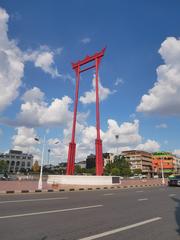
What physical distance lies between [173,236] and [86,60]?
34.2 meters

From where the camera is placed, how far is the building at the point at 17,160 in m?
140

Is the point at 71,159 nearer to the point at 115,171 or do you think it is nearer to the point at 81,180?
the point at 81,180

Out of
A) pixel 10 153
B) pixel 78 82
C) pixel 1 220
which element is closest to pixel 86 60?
pixel 78 82

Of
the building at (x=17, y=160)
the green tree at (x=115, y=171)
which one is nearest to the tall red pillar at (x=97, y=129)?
the green tree at (x=115, y=171)

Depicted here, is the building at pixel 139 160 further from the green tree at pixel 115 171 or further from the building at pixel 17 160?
the building at pixel 17 160

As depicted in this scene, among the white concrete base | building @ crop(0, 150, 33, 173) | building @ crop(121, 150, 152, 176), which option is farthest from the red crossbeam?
building @ crop(0, 150, 33, 173)

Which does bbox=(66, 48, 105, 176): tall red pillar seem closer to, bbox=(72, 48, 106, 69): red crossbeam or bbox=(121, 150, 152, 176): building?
bbox=(72, 48, 106, 69): red crossbeam

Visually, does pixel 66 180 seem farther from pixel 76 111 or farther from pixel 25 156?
pixel 25 156

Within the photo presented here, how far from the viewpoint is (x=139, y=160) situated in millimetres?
122625

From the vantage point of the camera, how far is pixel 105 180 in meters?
31.6

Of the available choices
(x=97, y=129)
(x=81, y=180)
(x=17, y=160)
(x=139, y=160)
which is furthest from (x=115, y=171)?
(x=17, y=160)

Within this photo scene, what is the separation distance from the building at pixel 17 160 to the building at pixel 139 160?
189ft

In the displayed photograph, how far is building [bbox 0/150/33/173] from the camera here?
5522 inches

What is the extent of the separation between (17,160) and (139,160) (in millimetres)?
68582
